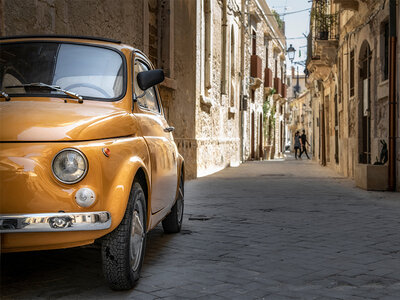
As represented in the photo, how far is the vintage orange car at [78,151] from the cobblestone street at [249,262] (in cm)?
43

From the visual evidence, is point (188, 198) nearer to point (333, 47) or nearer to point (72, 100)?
point (72, 100)

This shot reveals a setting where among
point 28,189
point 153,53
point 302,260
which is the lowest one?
point 302,260

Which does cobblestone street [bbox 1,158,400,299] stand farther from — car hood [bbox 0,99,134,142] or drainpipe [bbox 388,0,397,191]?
drainpipe [bbox 388,0,397,191]

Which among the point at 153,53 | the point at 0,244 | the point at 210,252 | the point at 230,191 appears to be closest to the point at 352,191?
the point at 230,191

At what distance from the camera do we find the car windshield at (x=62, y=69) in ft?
14.0

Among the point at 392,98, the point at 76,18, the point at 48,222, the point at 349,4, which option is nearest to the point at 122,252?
the point at 48,222

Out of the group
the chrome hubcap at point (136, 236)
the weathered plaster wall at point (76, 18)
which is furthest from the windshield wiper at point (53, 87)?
the weathered plaster wall at point (76, 18)

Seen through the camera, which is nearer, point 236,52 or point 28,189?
point 28,189

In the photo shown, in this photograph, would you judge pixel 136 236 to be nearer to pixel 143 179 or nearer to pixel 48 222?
pixel 143 179

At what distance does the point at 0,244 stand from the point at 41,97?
1.17 m

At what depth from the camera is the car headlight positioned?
3.45 metres

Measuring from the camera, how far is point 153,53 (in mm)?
13367

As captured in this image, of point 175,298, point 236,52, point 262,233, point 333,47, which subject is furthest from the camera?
point 236,52

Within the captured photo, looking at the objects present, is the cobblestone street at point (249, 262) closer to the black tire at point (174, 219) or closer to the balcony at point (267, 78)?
the black tire at point (174, 219)
